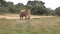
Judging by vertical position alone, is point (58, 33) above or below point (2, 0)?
above

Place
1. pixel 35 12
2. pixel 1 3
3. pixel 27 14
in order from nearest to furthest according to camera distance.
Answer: pixel 27 14 → pixel 35 12 → pixel 1 3

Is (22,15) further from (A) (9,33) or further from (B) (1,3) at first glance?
(B) (1,3)

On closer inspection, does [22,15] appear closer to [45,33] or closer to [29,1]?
Answer: [45,33]

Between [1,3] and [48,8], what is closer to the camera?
[48,8]

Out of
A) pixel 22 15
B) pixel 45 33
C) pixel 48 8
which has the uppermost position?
pixel 45 33

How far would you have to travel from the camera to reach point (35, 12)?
38875 mm

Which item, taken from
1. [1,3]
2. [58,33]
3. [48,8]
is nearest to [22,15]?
[58,33]

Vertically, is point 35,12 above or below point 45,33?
below

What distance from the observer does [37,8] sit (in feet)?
132

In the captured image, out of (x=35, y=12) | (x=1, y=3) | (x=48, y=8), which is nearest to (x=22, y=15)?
(x=35, y=12)

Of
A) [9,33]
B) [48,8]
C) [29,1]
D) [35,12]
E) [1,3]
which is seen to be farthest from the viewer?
[29,1]

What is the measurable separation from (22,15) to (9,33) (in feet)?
38.8

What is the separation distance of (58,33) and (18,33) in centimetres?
180

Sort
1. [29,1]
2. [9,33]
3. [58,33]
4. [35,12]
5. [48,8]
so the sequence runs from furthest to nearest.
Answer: [29,1] → [48,8] → [35,12] → [58,33] → [9,33]
